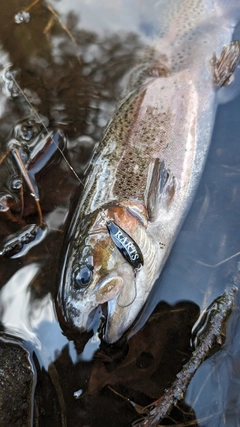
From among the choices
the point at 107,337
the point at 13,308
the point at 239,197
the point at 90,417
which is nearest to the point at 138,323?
the point at 107,337

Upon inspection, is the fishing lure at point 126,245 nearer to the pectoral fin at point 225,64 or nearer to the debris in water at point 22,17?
the pectoral fin at point 225,64

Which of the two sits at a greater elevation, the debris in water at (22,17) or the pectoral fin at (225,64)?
the debris in water at (22,17)

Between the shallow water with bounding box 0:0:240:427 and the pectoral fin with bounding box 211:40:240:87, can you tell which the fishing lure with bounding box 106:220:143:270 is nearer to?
the shallow water with bounding box 0:0:240:427

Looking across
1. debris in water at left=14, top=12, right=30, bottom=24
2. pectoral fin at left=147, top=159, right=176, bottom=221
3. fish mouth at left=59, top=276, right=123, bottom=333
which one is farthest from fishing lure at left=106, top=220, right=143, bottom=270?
debris in water at left=14, top=12, right=30, bottom=24

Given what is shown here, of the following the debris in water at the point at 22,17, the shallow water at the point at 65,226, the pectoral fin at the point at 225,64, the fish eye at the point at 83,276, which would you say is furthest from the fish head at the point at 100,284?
the debris in water at the point at 22,17

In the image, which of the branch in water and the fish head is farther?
the fish head

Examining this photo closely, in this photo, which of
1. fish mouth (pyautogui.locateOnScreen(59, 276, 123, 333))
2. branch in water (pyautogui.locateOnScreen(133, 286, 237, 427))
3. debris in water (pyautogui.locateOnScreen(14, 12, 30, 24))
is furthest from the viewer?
debris in water (pyautogui.locateOnScreen(14, 12, 30, 24))

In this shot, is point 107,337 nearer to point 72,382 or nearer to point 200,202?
point 72,382
